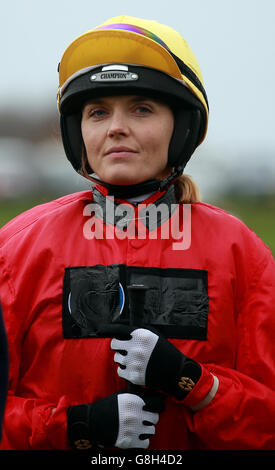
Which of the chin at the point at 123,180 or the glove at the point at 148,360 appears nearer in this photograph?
the glove at the point at 148,360

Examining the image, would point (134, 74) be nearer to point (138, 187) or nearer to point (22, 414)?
point (138, 187)

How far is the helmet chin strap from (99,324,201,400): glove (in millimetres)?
633

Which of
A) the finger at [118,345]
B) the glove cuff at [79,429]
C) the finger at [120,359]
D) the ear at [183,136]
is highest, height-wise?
the ear at [183,136]

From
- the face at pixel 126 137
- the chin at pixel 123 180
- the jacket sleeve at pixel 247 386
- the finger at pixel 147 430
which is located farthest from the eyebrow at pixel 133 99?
the finger at pixel 147 430

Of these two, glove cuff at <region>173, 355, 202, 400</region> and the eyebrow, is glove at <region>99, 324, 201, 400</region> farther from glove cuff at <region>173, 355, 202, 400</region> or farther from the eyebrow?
the eyebrow

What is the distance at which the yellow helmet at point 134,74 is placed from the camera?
2836mm

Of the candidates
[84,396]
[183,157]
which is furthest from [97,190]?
[84,396]

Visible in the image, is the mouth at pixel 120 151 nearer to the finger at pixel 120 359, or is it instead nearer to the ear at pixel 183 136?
the ear at pixel 183 136

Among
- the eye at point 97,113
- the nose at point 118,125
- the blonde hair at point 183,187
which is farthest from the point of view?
the blonde hair at point 183,187

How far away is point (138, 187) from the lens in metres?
2.91

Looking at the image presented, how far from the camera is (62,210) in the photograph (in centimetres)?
300

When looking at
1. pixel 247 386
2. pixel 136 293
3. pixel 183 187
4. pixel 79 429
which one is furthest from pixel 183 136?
pixel 79 429

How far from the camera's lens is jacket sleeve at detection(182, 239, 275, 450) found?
2.68 meters

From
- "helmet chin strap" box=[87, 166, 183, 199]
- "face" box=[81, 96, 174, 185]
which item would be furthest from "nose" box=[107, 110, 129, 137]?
"helmet chin strap" box=[87, 166, 183, 199]
